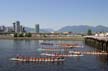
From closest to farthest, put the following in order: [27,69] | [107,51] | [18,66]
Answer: [27,69]
[18,66]
[107,51]

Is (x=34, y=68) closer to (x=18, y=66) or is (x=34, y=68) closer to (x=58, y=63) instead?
(x=18, y=66)

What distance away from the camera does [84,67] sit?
77375mm

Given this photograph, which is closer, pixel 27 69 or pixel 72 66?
pixel 27 69

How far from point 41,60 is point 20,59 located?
5622mm

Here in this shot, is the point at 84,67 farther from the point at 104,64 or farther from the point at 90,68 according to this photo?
the point at 104,64

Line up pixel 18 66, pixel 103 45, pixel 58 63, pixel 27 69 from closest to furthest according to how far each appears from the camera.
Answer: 1. pixel 27 69
2. pixel 18 66
3. pixel 58 63
4. pixel 103 45

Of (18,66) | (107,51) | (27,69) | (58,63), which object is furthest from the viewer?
(107,51)

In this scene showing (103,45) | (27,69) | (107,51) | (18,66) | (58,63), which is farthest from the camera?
(103,45)

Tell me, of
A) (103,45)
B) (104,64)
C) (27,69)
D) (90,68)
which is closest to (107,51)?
(103,45)

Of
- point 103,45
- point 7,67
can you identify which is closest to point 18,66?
point 7,67

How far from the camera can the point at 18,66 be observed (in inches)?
3073

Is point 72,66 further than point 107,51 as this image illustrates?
No

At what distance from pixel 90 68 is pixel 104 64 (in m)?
7.62

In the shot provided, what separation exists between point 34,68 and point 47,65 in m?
5.96
